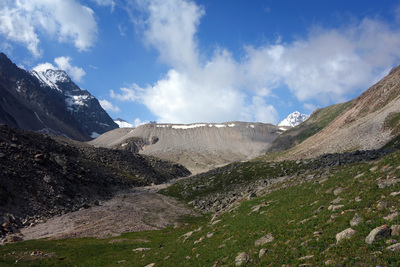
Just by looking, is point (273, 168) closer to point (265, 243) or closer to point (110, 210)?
point (110, 210)

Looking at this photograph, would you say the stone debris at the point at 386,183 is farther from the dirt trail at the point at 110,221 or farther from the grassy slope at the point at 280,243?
the dirt trail at the point at 110,221

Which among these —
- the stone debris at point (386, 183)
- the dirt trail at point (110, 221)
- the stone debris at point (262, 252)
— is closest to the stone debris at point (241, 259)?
the stone debris at point (262, 252)

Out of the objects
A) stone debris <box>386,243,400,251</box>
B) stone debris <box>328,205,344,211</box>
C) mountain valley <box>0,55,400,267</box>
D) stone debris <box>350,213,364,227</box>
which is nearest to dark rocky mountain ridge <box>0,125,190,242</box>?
mountain valley <box>0,55,400,267</box>

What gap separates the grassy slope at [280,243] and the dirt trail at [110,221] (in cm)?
721

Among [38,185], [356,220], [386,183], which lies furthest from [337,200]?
[38,185]

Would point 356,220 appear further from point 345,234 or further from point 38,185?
point 38,185

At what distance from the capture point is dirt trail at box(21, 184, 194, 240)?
50.0 m

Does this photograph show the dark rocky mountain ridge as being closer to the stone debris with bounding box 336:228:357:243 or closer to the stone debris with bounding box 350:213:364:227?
the stone debris with bounding box 336:228:357:243

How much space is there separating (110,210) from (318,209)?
58321 millimetres

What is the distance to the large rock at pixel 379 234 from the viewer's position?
1445 cm

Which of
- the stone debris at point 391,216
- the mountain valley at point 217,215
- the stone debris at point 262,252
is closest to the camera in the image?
the stone debris at point 391,216

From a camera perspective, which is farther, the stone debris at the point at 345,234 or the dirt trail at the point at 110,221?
the dirt trail at the point at 110,221

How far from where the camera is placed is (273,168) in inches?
3260

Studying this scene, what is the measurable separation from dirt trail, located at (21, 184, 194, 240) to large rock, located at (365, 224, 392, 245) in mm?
45603
